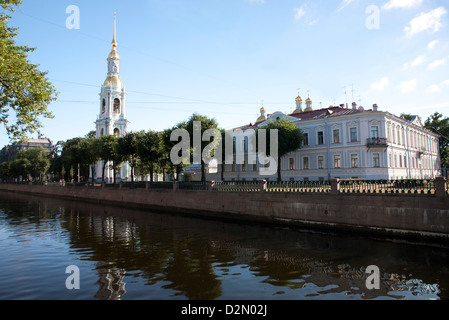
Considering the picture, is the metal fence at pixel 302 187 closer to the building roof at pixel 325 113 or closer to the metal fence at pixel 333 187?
the metal fence at pixel 333 187

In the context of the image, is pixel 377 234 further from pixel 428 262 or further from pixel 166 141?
pixel 166 141

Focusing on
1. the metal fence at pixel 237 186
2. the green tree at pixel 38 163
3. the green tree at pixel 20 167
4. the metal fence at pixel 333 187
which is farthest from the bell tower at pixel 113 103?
the metal fence at pixel 237 186

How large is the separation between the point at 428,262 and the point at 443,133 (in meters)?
61.0

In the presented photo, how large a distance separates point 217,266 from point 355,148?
105 feet

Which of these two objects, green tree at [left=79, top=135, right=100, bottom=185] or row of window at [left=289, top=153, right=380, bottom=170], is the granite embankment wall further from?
green tree at [left=79, top=135, right=100, bottom=185]

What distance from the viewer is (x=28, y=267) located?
37.6 feet

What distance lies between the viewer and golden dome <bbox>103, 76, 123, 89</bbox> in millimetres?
74831

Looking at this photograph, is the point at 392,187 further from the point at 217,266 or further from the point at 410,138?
the point at 410,138

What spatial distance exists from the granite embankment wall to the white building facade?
19911mm

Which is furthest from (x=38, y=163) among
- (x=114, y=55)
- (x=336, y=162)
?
(x=336, y=162)

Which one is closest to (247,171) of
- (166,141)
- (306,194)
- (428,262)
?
(166,141)

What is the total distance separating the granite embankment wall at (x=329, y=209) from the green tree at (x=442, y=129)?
5382cm

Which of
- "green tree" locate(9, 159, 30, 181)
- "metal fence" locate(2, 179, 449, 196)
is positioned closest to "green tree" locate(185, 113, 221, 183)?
"metal fence" locate(2, 179, 449, 196)

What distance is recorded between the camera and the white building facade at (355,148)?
122ft
